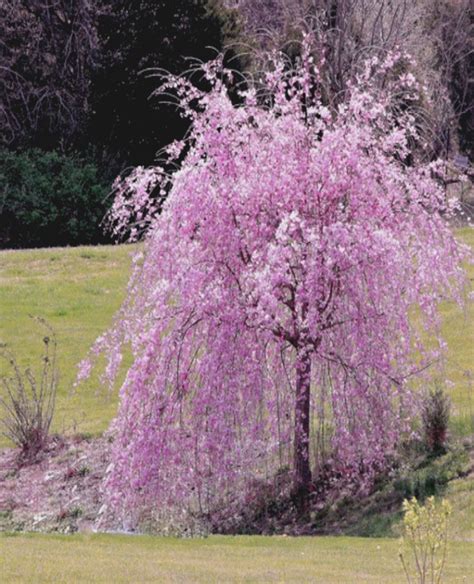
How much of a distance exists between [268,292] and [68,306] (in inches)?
352

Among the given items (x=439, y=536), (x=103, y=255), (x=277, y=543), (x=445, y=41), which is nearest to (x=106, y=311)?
(x=103, y=255)

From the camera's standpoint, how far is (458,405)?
44.8ft

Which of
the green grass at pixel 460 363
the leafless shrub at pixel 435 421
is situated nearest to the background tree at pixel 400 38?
the green grass at pixel 460 363

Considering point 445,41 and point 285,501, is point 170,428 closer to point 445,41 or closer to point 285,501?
point 285,501

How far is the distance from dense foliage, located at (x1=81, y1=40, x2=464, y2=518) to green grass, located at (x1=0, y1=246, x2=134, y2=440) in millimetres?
3175

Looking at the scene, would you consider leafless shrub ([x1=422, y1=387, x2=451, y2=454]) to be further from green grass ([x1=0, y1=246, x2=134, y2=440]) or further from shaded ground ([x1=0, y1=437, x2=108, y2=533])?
green grass ([x1=0, y1=246, x2=134, y2=440])

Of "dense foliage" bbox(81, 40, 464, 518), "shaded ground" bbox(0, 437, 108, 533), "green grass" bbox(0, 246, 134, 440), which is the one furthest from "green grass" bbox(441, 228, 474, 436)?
"green grass" bbox(0, 246, 134, 440)

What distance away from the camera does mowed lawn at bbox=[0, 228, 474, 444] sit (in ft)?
47.0

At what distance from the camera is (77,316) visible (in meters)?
18.1

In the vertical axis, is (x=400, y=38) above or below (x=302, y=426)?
above

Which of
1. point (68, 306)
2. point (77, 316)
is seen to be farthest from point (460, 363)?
point (68, 306)

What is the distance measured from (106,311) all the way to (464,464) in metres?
7.89

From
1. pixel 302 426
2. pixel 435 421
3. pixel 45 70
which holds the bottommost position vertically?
pixel 302 426

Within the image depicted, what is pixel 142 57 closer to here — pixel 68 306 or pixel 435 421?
pixel 68 306
